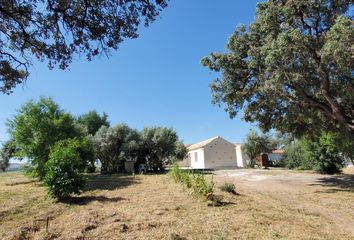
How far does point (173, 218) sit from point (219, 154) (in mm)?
33387

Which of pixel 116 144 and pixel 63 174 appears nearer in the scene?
pixel 63 174

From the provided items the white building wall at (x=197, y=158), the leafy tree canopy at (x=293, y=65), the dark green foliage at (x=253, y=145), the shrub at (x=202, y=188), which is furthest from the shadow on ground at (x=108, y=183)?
the dark green foliage at (x=253, y=145)

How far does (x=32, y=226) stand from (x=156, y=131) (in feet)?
75.7

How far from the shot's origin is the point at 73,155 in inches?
459

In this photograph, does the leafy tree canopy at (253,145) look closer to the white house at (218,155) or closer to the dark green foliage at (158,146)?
the white house at (218,155)

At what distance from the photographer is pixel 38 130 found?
771 inches

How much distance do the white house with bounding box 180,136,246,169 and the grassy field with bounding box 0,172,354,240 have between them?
92.1 feet

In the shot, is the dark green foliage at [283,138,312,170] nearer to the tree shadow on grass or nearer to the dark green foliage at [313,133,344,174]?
the dark green foliage at [313,133,344,174]

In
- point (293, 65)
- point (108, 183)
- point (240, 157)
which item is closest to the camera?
point (293, 65)

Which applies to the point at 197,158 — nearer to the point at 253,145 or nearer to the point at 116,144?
the point at 253,145

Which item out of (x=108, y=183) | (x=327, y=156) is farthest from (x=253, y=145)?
(x=108, y=183)

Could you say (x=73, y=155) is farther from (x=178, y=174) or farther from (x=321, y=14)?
(x=321, y=14)

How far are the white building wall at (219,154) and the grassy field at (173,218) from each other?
28.1 m

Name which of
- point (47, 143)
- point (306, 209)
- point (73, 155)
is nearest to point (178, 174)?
point (73, 155)
